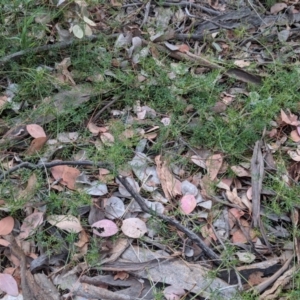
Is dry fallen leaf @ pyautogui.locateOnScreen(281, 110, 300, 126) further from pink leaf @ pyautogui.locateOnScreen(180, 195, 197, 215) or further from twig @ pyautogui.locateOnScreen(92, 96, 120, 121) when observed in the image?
twig @ pyautogui.locateOnScreen(92, 96, 120, 121)

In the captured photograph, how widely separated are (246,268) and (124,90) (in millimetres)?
1036

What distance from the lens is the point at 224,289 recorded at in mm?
1821

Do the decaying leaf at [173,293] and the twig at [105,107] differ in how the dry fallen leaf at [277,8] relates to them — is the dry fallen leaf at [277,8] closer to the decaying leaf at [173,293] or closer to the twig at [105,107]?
the twig at [105,107]

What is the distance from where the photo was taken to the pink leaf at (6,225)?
75.3 inches

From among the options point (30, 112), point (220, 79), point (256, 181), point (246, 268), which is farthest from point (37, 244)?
point (220, 79)

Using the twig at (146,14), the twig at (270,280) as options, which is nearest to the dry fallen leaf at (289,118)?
the twig at (270,280)

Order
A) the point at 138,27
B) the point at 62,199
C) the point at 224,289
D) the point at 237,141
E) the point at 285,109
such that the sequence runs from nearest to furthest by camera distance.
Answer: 1. the point at 224,289
2. the point at 62,199
3. the point at 237,141
4. the point at 285,109
5. the point at 138,27

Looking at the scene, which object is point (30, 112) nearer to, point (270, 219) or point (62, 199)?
point (62, 199)

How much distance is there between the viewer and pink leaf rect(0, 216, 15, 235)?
75.3 inches

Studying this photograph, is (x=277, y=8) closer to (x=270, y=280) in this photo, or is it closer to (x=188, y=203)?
(x=188, y=203)

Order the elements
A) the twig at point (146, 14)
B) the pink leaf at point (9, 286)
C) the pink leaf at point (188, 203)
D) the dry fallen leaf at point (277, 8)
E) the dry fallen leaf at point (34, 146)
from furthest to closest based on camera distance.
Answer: the dry fallen leaf at point (277, 8) < the twig at point (146, 14) < the dry fallen leaf at point (34, 146) < the pink leaf at point (188, 203) < the pink leaf at point (9, 286)

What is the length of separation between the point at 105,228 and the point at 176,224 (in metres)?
0.28

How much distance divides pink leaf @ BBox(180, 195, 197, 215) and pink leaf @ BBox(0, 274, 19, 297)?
705 mm

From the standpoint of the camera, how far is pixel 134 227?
1.95 m
